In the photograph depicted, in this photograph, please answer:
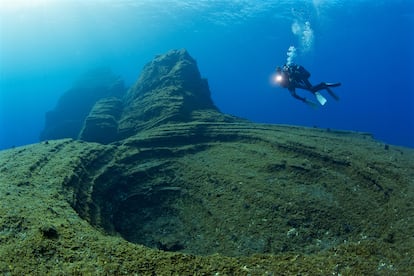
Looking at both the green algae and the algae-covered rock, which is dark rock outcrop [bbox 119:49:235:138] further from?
the green algae

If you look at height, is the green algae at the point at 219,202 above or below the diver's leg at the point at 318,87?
below

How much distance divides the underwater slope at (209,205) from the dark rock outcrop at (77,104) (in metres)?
25.8

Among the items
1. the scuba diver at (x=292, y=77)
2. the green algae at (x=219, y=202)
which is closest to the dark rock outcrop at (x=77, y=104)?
the green algae at (x=219, y=202)

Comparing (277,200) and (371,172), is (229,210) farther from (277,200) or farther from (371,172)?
(371,172)


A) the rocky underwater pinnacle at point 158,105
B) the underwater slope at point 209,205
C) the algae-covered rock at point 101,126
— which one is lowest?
the underwater slope at point 209,205

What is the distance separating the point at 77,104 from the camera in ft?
139

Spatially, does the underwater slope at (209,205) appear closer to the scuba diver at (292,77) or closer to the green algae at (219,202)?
the green algae at (219,202)

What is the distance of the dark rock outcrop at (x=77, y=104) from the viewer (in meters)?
37.8

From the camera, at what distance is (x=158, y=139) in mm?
14945

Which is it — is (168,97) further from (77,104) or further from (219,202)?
(77,104)

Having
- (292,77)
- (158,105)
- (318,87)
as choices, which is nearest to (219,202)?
(292,77)

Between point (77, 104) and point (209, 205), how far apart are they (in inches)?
1456

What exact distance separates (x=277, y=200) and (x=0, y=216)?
7195 millimetres

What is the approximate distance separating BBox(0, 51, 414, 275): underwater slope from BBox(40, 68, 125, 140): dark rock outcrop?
1016 inches
